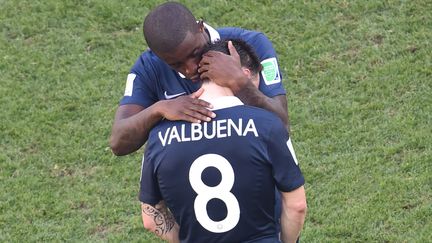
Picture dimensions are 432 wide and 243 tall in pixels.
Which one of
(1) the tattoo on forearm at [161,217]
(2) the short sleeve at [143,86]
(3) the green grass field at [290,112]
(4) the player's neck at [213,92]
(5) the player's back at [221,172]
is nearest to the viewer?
(5) the player's back at [221,172]

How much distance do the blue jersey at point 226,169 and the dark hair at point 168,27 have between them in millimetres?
366

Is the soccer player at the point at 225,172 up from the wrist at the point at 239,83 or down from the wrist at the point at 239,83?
down

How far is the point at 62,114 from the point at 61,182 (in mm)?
1125

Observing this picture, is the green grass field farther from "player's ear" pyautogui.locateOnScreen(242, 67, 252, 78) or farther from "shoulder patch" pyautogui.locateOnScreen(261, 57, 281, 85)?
"player's ear" pyautogui.locateOnScreen(242, 67, 252, 78)

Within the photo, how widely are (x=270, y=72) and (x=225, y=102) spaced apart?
0.70m

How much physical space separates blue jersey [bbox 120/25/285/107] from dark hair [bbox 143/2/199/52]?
1.42ft

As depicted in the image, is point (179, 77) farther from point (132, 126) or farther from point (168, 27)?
point (168, 27)

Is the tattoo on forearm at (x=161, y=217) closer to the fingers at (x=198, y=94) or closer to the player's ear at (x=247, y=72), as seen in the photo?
the fingers at (x=198, y=94)

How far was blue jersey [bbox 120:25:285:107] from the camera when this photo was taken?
515 centimetres

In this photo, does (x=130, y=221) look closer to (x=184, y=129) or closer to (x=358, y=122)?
(x=358, y=122)

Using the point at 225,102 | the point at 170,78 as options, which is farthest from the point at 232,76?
the point at 170,78

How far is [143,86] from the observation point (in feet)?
17.3

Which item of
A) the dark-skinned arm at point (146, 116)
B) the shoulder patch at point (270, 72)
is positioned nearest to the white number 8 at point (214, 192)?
the dark-skinned arm at point (146, 116)

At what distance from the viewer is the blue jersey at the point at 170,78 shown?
515cm
